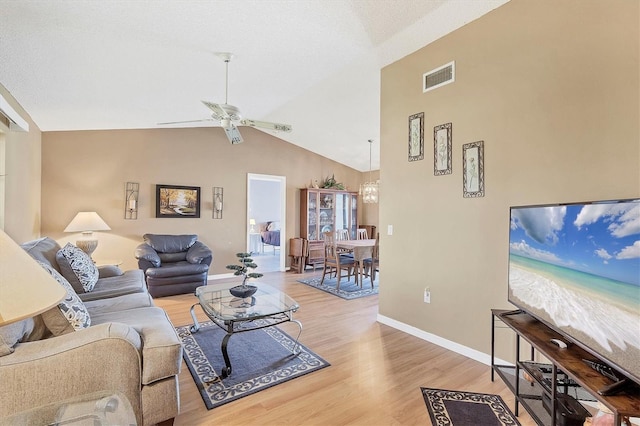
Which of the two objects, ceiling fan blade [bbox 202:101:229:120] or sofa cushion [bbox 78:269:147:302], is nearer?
sofa cushion [bbox 78:269:147:302]

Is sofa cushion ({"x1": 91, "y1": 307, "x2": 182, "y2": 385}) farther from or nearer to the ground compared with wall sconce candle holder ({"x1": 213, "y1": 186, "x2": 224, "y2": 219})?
nearer to the ground

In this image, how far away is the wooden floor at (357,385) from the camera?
1.90 m

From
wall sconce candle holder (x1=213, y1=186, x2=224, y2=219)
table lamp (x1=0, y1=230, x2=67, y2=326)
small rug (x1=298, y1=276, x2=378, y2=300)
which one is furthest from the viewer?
wall sconce candle holder (x1=213, y1=186, x2=224, y2=219)

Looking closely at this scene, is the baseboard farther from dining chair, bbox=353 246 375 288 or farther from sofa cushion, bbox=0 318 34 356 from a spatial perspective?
sofa cushion, bbox=0 318 34 356

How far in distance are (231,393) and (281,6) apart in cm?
285

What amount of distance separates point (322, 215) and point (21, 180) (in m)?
5.11

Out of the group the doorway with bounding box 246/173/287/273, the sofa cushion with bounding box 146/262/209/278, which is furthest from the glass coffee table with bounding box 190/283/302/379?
the doorway with bounding box 246/173/287/273

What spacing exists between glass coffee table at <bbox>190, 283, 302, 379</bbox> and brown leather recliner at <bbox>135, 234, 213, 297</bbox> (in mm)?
1526

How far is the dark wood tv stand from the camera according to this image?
1167 millimetres

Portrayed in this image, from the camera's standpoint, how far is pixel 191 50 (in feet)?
9.00

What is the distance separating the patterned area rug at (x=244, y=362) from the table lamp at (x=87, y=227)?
7.23 feet

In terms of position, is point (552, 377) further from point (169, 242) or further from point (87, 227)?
point (87, 227)

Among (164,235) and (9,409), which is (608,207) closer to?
(9,409)

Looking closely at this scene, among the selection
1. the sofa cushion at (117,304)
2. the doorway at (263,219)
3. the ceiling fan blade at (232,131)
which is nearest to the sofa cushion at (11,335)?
the sofa cushion at (117,304)
